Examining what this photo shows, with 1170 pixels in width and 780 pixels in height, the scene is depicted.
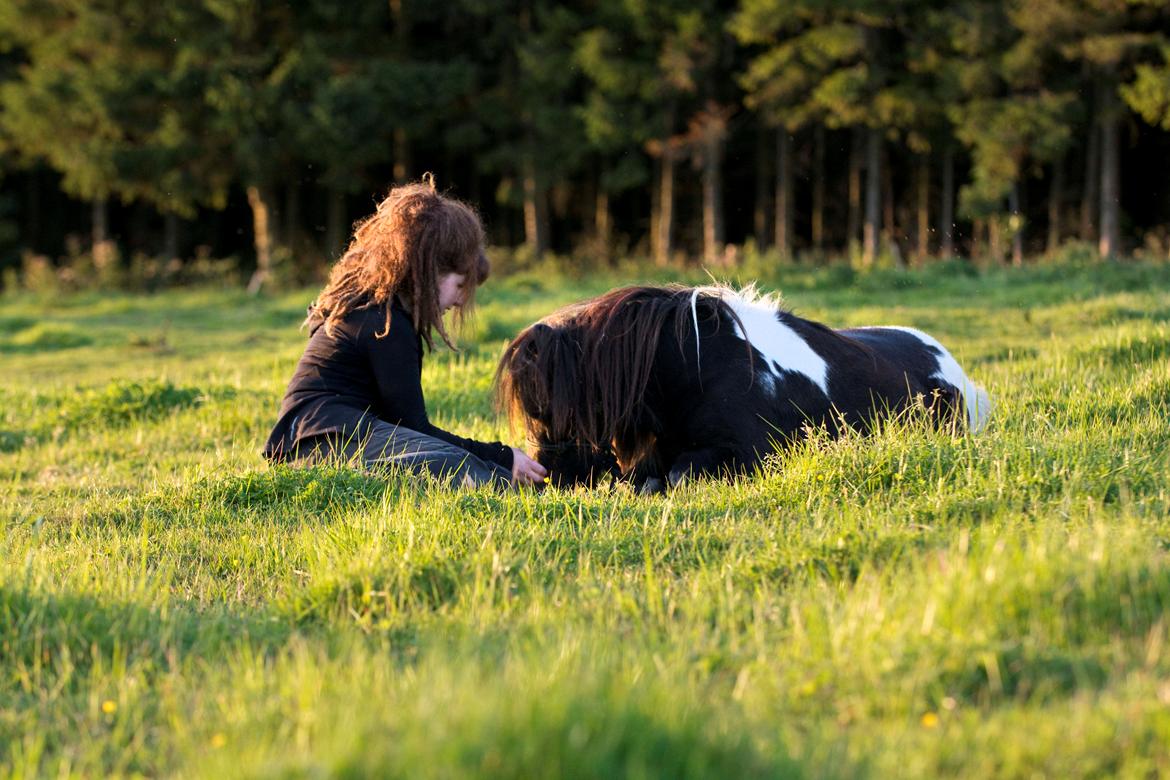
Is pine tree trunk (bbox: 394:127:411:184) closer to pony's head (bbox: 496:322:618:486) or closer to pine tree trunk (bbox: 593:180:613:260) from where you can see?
pine tree trunk (bbox: 593:180:613:260)

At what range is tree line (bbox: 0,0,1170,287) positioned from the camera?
24828mm

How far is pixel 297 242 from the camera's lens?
3278cm

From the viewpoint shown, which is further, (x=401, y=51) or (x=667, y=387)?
(x=401, y=51)

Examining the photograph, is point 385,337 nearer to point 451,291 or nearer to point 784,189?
point 451,291

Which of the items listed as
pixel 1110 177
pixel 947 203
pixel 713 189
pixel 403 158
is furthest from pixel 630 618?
pixel 947 203

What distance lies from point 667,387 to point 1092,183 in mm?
25559

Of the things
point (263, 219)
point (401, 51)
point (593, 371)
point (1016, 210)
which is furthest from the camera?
point (401, 51)

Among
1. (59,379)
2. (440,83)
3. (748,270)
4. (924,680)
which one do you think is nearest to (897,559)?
(924,680)

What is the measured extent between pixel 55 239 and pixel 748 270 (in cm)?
2747

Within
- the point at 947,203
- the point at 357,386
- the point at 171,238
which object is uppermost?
the point at 947,203

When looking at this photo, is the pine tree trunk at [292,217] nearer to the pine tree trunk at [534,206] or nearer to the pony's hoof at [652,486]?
the pine tree trunk at [534,206]

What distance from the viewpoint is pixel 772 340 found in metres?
5.28

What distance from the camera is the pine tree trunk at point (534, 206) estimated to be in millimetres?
28781

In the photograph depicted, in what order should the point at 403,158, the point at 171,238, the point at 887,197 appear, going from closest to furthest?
the point at 403,158 → the point at 887,197 → the point at 171,238
